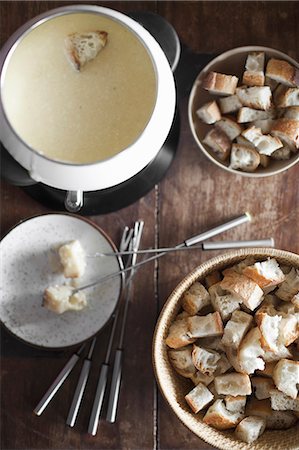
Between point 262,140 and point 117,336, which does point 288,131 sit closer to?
point 262,140

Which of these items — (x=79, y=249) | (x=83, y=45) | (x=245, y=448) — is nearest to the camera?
(x=83, y=45)

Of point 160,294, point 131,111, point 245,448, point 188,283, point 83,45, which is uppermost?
point 83,45

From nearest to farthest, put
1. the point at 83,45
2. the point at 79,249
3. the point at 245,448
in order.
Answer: the point at 83,45, the point at 245,448, the point at 79,249

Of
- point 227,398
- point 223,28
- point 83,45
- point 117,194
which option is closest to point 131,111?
point 83,45

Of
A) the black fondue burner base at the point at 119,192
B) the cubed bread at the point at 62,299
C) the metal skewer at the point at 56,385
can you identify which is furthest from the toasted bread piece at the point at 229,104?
the metal skewer at the point at 56,385

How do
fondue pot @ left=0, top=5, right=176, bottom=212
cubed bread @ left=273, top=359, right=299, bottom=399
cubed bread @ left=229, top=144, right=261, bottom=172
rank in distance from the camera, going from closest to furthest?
1. fondue pot @ left=0, top=5, right=176, bottom=212
2. cubed bread @ left=273, top=359, right=299, bottom=399
3. cubed bread @ left=229, top=144, right=261, bottom=172

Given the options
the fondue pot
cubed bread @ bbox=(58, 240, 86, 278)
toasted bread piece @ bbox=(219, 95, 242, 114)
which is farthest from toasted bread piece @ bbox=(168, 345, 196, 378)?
toasted bread piece @ bbox=(219, 95, 242, 114)

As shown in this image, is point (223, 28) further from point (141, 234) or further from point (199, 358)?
point (199, 358)

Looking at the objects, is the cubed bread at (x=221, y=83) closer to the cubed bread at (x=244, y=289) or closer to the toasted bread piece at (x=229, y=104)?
the toasted bread piece at (x=229, y=104)

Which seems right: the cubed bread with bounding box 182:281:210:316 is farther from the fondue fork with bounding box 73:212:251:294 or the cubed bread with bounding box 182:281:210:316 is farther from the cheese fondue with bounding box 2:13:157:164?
the cheese fondue with bounding box 2:13:157:164
